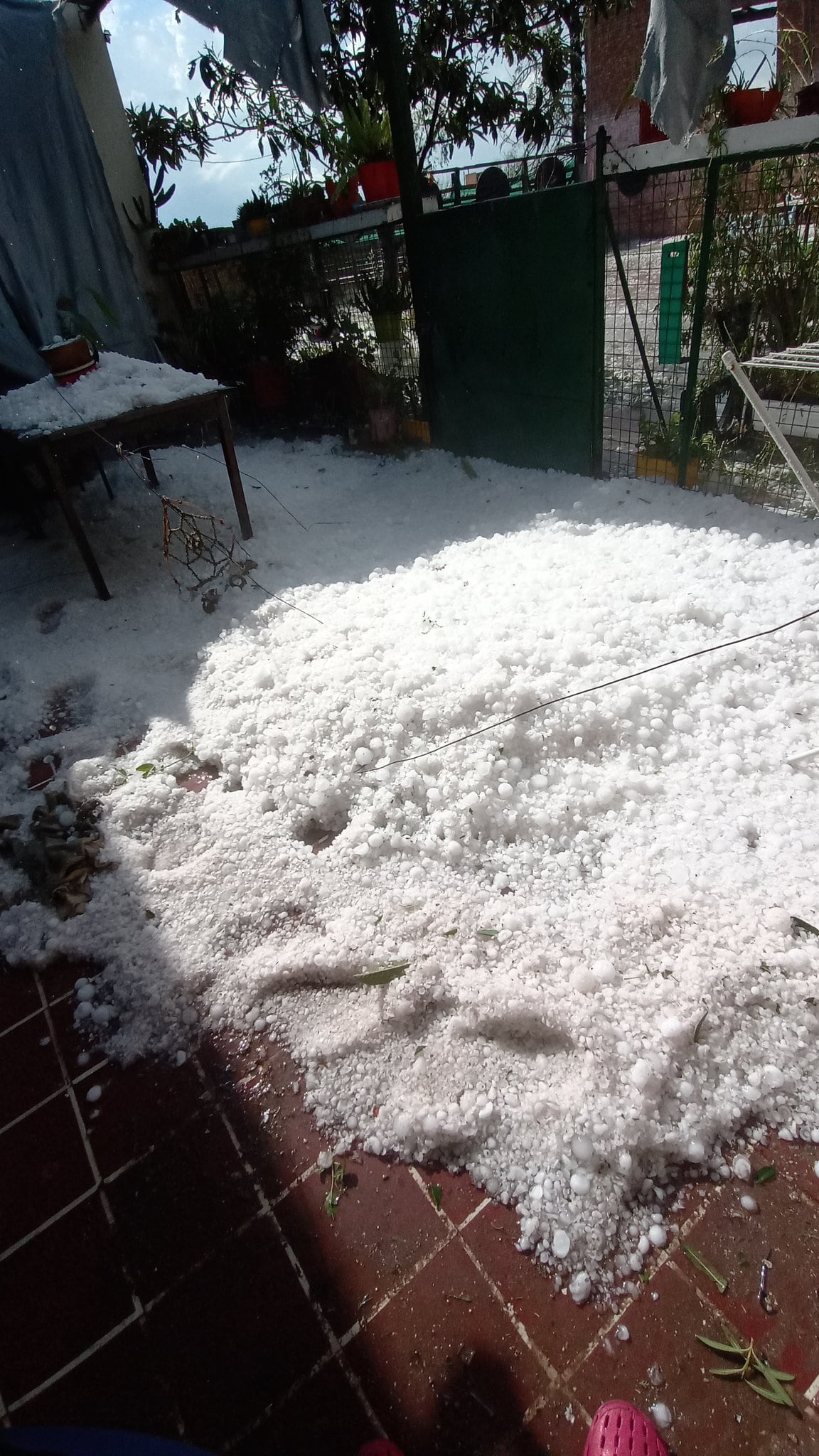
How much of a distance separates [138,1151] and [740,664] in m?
2.52

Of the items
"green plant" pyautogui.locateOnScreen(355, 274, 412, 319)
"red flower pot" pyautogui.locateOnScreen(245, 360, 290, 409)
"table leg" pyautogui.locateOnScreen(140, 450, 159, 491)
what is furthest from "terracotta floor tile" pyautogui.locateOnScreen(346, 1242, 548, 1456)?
"red flower pot" pyautogui.locateOnScreen(245, 360, 290, 409)

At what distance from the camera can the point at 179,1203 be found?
5.23ft

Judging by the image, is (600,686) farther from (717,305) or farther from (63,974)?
(717,305)

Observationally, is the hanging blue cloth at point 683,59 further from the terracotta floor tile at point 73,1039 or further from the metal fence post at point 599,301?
the terracotta floor tile at point 73,1039

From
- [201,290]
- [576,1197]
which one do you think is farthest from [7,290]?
[576,1197]

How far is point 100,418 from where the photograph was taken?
3637 mm

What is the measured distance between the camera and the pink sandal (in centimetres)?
115

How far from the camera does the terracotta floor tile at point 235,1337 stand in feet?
4.32

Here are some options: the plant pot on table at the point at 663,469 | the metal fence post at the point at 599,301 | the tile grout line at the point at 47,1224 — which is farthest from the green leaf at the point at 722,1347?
the metal fence post at the point at 599,301

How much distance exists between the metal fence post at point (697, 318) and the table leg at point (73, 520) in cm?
347

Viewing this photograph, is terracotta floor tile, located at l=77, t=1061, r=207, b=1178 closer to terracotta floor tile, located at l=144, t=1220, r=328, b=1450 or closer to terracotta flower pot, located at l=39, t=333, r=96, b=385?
terracotta floor tile, located at l=144, t=1220, r=328, b=1450

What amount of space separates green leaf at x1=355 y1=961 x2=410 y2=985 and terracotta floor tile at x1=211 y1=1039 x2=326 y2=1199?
28 cm

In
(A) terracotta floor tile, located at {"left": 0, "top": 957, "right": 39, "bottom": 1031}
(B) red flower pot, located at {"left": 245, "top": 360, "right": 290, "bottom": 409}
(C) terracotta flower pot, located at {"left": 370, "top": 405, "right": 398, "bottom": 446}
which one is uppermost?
(B) red flower pot, located at {"left": 245, "top": 360, "right": 290, "bottom": 409}

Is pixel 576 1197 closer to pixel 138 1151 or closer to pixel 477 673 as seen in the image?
pixel 138 1151
